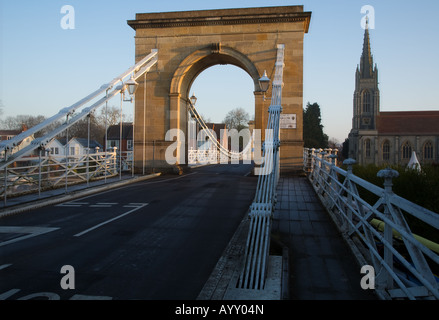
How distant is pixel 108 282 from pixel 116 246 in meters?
1.43

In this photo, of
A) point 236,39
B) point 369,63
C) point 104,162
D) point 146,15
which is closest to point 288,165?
point 236,39

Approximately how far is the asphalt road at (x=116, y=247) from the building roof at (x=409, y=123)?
84457 mm

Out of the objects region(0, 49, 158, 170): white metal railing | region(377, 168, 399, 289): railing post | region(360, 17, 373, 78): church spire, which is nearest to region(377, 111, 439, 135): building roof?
region(360, 17, 373, 78): church spire

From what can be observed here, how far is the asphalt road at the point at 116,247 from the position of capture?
364 centimetres

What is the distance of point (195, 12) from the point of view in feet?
53.5

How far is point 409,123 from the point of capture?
84.9m

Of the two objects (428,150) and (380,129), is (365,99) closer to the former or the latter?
(380,129)

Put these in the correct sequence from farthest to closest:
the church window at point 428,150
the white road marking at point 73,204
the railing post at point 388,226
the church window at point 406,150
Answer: the church window at point 406,150
the church window at point 428,150
the white road marking at point 73,204
the railing post at point 388,226

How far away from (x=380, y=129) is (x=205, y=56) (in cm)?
7841

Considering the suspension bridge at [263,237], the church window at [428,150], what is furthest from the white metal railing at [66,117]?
the church window at [428,150]

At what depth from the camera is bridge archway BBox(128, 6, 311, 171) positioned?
15.4 metres

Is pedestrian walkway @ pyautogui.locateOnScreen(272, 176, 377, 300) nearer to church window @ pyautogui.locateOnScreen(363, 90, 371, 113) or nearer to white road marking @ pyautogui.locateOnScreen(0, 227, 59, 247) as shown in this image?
white road marking @ pyautogui.locateOnScreen(0, 227, 59, 247)

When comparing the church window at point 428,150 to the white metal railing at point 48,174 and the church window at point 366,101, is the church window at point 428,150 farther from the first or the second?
the white metal railing at point 48,174

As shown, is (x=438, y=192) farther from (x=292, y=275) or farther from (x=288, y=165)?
(x=288, y=165)
